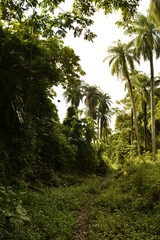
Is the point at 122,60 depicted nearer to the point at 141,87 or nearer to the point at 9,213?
the point at 141,87

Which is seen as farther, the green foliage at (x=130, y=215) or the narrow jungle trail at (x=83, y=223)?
the green foliage at (x=130, y=215)

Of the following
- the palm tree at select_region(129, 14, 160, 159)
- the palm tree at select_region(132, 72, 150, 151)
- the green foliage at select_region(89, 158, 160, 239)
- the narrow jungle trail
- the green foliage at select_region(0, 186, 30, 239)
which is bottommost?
the narrow jungle trail

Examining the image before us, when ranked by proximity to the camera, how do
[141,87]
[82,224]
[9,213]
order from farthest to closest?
1. [141,87]
2. [82,224]
3. [9,213]

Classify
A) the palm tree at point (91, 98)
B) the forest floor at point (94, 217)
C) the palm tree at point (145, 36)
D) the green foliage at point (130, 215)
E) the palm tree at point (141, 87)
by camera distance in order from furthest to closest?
1. the palm tree at point (91, 98)
2. the palm tree at point (141, 87)
3. the palm tree at point (145, 36)
4. the green foliage at point (130, 215)
5. the forest floor at point (94, 217)

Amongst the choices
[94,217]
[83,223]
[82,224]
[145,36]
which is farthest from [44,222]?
[145,36]

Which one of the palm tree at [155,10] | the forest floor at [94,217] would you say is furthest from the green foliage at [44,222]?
the palm tree at [155,10]

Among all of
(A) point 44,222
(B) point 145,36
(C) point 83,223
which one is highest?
(B) point 145,36

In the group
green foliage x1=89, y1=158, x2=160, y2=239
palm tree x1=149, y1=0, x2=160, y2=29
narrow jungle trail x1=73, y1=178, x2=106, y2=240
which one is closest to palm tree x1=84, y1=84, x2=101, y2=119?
palm tree x1=149, y1=0, x2=160, y2=29

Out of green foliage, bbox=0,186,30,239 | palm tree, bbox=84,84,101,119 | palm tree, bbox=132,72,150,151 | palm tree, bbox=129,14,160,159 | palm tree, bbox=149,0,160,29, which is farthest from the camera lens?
palm tree, bbox=84,84,101,119

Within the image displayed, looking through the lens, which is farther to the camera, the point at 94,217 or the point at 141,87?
the point at 141,87

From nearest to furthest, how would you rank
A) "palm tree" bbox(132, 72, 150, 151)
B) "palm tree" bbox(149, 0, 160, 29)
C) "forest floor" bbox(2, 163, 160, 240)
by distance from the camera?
"forest floor" bbox(2, 163, 160, 240) < "palm tree" bbox(149, 0, 160, 29) < "palm tree" bbox(132, 72, 150, 151)

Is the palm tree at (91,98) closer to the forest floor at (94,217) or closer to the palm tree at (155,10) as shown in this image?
the palm tree at (155,10)

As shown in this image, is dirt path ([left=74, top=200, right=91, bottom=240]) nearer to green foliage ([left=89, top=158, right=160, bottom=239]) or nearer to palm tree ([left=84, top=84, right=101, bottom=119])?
green foliage ([left=89, top=158, right=160, bottom=239])

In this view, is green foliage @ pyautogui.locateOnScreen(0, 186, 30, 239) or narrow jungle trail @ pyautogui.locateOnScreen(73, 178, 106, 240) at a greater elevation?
green foliage @ pyautogui.locateOnScreen(0, 186, 30, 239)
